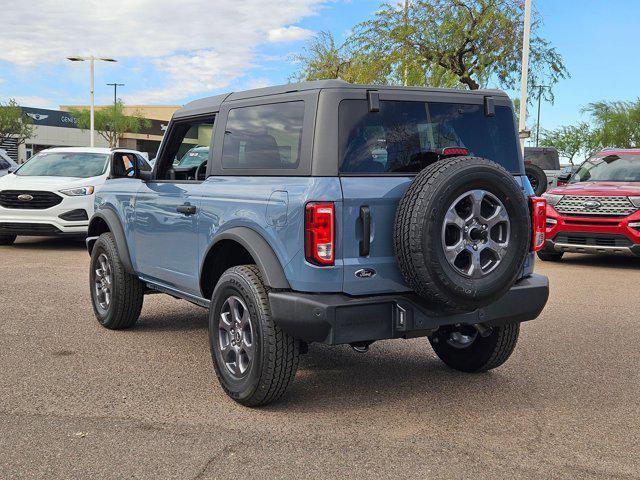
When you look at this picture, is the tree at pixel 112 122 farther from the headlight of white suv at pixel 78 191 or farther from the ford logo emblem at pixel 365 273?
the ford logo emblem at pixel 365 273

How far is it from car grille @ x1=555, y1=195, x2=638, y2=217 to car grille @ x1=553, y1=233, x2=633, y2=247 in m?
0.32

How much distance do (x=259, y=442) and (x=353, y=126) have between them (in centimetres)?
181

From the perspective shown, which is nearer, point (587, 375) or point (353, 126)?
point (353, 126)

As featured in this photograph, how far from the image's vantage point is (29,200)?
1280cm

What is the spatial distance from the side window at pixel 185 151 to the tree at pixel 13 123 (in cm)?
6853

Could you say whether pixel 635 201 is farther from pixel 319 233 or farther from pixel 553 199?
pixel 319 233

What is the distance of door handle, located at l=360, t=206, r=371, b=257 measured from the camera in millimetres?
4277

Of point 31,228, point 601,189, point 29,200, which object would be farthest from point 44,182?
point 601,189

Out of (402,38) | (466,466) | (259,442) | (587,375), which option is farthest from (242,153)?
(402,38)

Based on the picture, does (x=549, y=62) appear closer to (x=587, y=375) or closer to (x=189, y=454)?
(x=587, y=375)

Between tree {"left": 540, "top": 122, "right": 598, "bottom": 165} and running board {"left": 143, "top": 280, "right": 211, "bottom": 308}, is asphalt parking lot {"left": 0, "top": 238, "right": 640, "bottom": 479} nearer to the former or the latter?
running board {"left": 143, "top": 280, "right": 211, "bottom": 308}

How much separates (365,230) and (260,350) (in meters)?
0.92

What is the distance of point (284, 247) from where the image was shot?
14.3ft

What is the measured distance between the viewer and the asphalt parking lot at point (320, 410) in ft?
12.6
